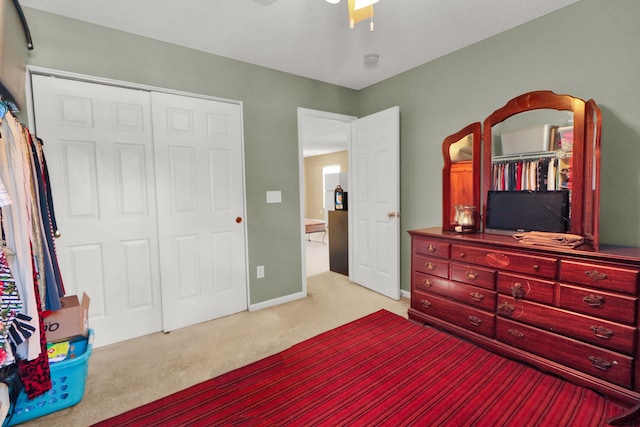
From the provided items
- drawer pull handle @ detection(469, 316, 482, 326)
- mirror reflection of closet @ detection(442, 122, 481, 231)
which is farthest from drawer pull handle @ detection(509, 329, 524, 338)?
mirror reflection of closet @ detection(442, 122, 481, 231)

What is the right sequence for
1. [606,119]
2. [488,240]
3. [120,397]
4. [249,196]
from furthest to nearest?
[249,196] < [488,240] < [606,119] < [120,397]

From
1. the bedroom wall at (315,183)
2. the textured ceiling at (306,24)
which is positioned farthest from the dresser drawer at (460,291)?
the bedroom wall at (315,183)

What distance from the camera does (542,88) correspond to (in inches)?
88.1

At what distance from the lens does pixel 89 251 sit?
228 centimetres

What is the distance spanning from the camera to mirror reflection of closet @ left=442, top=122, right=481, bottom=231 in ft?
8.39

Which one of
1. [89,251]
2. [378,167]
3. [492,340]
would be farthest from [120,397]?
[378,167]

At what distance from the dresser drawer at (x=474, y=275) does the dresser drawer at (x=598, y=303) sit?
39 cm

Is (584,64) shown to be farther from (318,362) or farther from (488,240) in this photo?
(318,362)

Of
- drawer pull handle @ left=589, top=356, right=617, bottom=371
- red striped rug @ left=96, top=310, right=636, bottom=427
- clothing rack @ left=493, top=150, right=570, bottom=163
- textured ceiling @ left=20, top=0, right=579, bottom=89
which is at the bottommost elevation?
red striped rug @ left=96, top=310, right=636, bottom=427

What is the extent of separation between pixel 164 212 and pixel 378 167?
2166 mm

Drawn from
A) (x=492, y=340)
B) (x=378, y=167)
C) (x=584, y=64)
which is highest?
(x=584, y=64)

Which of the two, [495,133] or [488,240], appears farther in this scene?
[495,133]

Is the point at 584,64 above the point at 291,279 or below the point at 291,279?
above

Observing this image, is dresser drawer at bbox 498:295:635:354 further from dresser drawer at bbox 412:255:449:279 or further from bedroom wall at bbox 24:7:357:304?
bedroom wall at bbox 24:7:357:304
